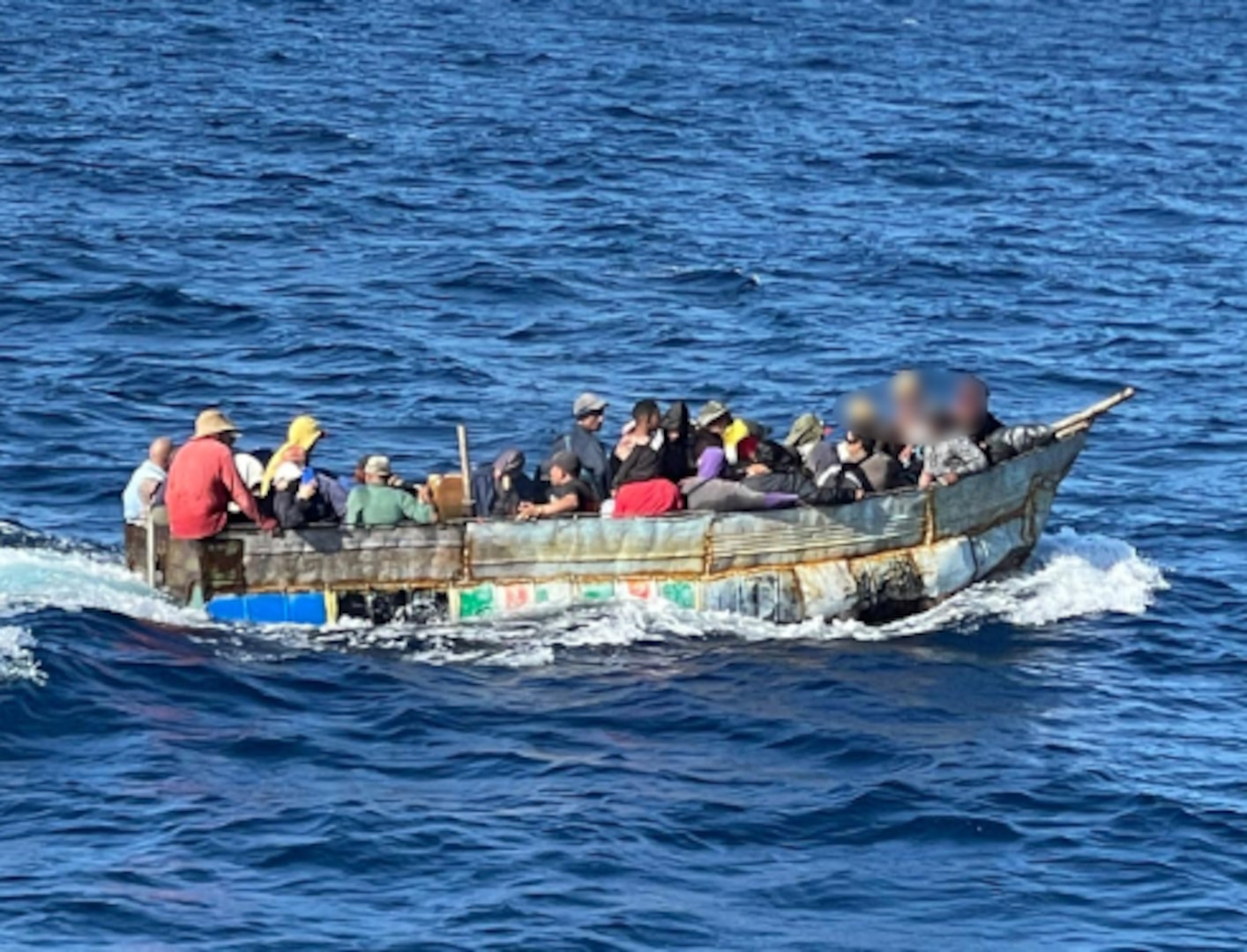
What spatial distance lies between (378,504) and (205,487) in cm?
166

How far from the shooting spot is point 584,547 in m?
26.8

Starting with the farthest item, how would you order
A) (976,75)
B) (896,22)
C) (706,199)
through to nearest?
(896,22)
(976,75)
(706,199)

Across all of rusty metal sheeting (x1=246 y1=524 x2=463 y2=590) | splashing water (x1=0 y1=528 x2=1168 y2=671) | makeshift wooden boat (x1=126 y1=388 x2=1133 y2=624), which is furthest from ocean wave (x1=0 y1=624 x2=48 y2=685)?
rusty metal sheeting (x1=246 y1=524 x2=463 y2=590)

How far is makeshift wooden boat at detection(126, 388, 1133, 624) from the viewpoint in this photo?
26609 mm

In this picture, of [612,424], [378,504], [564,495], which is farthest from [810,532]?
[612,424]

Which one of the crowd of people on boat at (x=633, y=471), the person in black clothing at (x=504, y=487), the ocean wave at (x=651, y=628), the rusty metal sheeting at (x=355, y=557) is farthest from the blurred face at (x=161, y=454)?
the person in black clothing at (x=504, y=487)

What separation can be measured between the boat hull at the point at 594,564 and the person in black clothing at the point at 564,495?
357mm

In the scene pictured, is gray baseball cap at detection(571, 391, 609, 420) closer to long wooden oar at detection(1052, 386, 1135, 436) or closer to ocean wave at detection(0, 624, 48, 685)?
long wooden oar at detection(1052, 386, 1135, 436)

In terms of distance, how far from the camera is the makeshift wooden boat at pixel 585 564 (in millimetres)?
26609

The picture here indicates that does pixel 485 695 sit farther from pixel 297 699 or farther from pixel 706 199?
pixel 706 199

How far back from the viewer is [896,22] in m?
80.1

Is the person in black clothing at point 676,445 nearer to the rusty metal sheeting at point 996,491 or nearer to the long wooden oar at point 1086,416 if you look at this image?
the rusty metal sheeting at point 996,491

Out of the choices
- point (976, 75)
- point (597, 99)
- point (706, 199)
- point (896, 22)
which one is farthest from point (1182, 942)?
point (896, 22)

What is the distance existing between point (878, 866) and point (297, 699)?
19.0 ft
